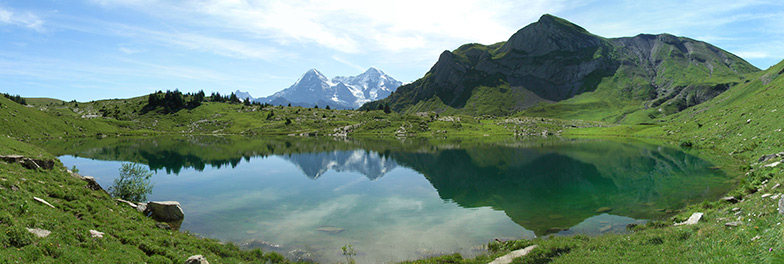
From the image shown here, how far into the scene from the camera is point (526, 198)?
50.5 meters

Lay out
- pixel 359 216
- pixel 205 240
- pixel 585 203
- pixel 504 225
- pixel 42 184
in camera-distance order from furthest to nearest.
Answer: pixel 585 203, pixel 359 216, pixel 504 225, pixel 205 240, pixel 42 184

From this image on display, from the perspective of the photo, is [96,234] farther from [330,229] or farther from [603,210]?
[603,210]

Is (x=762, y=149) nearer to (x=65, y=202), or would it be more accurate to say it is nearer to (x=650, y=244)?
(x=650, y=244)

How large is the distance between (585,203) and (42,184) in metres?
58.1

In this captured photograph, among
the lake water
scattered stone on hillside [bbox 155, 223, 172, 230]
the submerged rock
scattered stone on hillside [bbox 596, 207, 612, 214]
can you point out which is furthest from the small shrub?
scattered stone on hillside [bbox 596, 207, 612, 214]

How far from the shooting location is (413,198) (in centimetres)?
5372

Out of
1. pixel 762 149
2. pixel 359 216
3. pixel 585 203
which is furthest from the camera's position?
pixel 762 149

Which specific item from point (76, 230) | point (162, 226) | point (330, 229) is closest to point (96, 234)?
point (76, 230)

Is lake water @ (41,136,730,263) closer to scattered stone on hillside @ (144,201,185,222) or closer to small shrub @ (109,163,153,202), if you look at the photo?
scattered stone on hillside @ (144,201,185,222)

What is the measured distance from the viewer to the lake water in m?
33.6

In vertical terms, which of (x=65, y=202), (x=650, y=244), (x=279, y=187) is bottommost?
(x=279, y=187)

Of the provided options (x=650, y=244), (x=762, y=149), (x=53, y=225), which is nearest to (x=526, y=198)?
(x=650, y=244)

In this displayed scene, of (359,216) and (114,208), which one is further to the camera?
(359,216)

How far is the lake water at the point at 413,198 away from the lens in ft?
110
